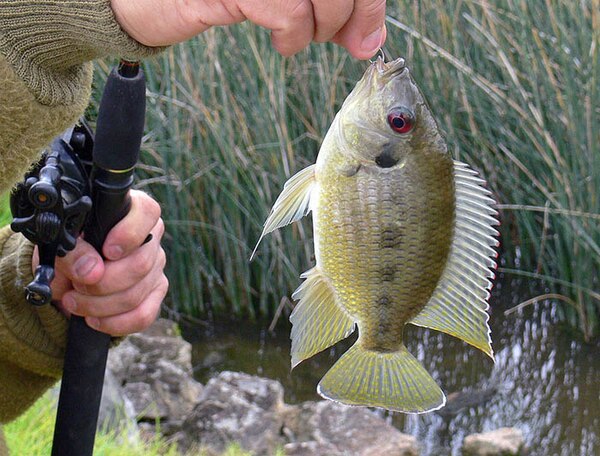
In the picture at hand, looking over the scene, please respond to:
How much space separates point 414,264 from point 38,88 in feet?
2.02

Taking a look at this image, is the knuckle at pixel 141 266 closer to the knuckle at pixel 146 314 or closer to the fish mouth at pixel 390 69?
the knuckle at pixel 146 314

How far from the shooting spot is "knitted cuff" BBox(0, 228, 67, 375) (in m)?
2.02

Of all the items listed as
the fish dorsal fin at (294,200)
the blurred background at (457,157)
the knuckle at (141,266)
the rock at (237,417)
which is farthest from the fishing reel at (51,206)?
the blurred background at (457,157)

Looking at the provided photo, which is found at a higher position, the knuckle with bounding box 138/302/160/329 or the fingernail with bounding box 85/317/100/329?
the knuckle with bounding box 138/302/160/329

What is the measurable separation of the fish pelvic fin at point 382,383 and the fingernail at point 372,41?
1.51 feet

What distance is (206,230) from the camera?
5.45m

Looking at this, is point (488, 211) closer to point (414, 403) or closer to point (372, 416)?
point (414, 403)

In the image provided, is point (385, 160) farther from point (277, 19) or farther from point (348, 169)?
point (277, 19)

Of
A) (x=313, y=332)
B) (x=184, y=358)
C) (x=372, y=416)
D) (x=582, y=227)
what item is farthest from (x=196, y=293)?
(x=313, y=332)

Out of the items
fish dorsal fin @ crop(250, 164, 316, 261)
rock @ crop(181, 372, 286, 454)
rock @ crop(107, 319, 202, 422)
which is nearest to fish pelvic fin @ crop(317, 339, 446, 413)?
fish dorsal fin @ crop(250, 164, 316, 261)

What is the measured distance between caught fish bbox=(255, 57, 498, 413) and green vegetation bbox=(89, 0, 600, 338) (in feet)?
10.2

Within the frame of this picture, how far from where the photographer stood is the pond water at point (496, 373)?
4.83 m

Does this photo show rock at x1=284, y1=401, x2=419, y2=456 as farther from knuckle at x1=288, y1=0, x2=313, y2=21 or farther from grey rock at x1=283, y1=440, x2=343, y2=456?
knuckle at x1=288, y1=0, x2=313, y2=21

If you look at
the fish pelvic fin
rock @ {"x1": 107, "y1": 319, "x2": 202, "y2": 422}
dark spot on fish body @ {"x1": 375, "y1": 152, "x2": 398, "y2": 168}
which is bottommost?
rock @ {"x1": 107, "y1": 319, "x2": 202, "y2": 422}
